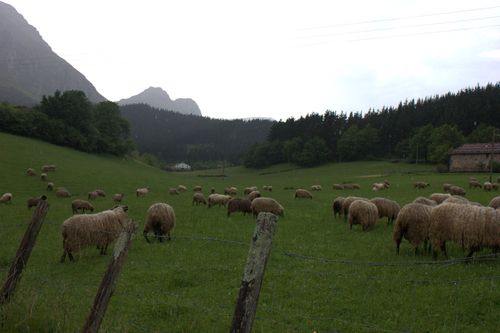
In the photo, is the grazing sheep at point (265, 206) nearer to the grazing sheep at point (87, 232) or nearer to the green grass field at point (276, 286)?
the green grass field at point (276, 286)

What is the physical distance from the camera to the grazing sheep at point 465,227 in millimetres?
12852

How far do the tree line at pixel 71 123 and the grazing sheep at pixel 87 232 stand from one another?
73696 millimetres

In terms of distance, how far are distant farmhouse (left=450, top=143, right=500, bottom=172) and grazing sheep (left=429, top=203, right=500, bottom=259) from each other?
67.3 metres

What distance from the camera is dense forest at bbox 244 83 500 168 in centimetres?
9900

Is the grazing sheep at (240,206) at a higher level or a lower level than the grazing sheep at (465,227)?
lower

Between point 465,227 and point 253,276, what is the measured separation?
11.3 m

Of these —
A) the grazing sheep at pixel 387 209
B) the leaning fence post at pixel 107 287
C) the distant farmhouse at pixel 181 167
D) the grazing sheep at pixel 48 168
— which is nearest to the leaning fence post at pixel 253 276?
the leaning fence post at pixel 107 287

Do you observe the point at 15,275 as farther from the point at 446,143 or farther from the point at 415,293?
the point at 446,143

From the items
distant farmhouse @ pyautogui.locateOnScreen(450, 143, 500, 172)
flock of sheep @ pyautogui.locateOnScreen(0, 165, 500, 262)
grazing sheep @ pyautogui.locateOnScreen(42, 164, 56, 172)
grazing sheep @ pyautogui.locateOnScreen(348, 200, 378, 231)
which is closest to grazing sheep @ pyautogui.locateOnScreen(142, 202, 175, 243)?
flock of sheep @ pyautogui.locateOnScreen(0, 165, 500, 262)

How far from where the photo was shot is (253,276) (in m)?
4.68

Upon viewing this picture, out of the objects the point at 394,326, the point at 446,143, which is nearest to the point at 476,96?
the point at 446,143

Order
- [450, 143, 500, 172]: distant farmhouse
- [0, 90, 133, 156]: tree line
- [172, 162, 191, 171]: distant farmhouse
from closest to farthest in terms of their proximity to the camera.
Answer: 1. [450, 143, 500, 172]: distant farmhouse
2. [0, 90, 133, 156]: tree line
3. [172, 162, 191, 171]: distant farmhouse

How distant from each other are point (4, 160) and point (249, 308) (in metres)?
62.0

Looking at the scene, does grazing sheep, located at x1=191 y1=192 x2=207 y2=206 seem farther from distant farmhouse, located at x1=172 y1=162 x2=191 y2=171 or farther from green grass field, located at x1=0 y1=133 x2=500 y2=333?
distant farmhouse, located at x1=172 y1=162 x2=191 y2=171
